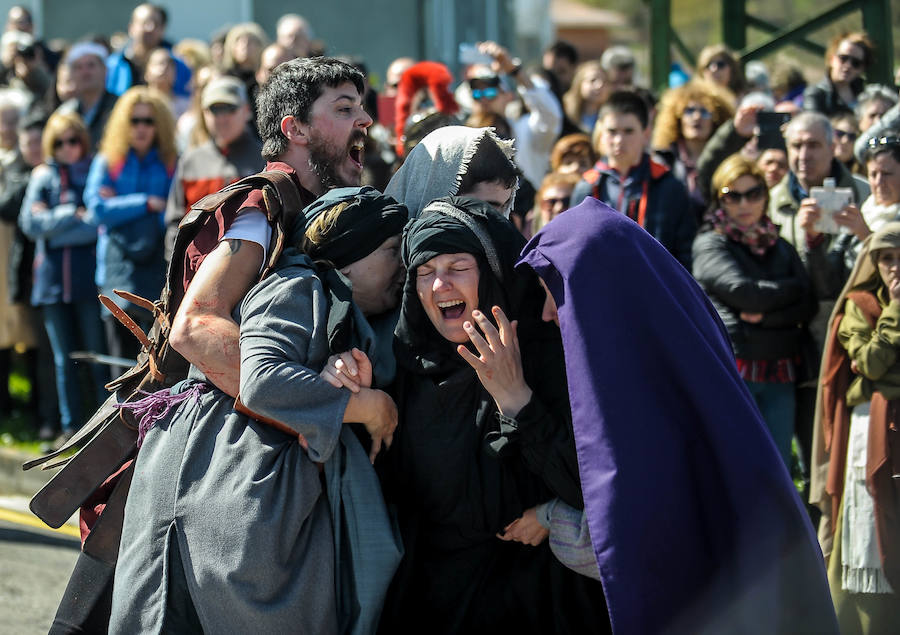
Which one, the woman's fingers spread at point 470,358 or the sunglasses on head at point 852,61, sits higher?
the sunglasses on head at point 852,61

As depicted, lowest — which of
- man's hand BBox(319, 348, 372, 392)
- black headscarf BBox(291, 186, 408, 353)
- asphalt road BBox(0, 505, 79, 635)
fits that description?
asphalt road BBox(0, 505, 79, 635)

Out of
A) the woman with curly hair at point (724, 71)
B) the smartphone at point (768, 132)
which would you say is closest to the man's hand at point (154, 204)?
the smartphone at point (768, 132)

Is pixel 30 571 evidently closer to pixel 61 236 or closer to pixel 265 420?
pixel 61 236

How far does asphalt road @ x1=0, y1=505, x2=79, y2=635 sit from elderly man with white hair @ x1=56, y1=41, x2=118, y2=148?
3.45 meters

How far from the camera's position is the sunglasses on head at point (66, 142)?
8.77m

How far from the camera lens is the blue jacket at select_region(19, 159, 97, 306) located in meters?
8.66

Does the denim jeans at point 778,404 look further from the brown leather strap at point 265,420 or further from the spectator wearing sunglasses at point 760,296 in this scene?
the brown leather strap at point 265,420

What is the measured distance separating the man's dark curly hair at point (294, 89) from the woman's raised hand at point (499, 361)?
1070 mm

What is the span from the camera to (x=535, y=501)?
3.51m

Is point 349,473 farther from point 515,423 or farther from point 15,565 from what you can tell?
point 15,565

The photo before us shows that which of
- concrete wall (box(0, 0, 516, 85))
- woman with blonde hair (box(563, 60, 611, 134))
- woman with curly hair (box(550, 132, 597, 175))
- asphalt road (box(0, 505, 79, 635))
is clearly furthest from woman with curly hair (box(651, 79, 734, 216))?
concrete wall (box(0, 0, 516, 85))

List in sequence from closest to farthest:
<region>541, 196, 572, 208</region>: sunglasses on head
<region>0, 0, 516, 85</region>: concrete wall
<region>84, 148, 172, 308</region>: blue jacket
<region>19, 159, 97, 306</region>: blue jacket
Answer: <region>541, 196, 572, 208</region>: sunglasses on head
<region>84, 148, 172, 308</region>: blue jacket
<region>19, 159, 97, 306</region>: blue jacket
<region>0, 0, 516, 85</region>: concrete wall

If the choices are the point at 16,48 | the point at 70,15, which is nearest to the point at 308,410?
the point at 16,48

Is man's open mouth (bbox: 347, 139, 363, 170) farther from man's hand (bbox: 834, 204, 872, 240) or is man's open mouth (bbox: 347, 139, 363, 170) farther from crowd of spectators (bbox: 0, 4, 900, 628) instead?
man's hand (bbox: 834, 204, 872, 240)
